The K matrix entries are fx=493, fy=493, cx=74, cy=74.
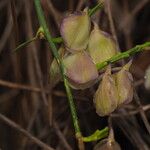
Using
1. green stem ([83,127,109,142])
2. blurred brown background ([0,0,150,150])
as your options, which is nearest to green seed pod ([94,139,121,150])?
green stem ([83,127,109,142])

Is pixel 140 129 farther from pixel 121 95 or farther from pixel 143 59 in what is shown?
pixel 121 95

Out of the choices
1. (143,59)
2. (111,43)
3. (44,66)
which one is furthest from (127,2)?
(111,43)

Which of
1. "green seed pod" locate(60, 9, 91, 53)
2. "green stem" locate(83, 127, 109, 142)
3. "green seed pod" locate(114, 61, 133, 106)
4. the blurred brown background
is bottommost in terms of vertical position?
the blurred brown background

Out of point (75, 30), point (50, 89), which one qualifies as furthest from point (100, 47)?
point (50, 89)

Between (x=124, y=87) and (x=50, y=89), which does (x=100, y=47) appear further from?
(x=50, y=89)

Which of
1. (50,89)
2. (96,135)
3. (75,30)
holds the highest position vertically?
(75,30)

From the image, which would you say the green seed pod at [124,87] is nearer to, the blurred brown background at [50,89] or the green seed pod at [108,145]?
the green seed pod at [108,145]

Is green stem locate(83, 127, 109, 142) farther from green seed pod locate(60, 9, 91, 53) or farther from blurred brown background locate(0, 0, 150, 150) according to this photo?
blurred brown background locate(0, 0, 150, 150)
